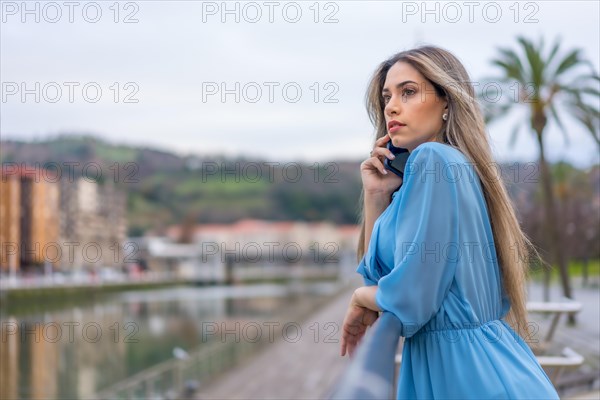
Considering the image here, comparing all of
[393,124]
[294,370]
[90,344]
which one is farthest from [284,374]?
[90,344]

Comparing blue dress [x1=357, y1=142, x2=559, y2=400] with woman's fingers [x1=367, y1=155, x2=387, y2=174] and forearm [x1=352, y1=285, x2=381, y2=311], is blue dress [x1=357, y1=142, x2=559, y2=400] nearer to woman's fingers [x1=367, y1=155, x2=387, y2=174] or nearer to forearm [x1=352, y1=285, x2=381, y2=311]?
forearm [x1=352, y1=285, x2=381, y2=311]

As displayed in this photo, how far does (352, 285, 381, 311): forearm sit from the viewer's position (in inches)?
58.7

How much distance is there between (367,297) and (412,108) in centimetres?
37

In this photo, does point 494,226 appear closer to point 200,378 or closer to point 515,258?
point 515,258

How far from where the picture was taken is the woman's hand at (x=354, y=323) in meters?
1.54

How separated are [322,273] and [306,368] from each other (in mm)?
120153

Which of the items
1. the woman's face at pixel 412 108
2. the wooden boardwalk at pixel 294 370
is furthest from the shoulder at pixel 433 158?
the wooden boardwalk at pixel 294 370

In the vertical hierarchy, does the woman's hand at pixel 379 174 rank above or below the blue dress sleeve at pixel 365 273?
above

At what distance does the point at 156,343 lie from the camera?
43844 mm

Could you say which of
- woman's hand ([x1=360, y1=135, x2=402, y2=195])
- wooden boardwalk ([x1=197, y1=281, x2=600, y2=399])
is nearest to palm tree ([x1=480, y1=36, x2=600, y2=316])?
wooden boardwalk ([x1=197, y1=281, x2=600, y2=399])

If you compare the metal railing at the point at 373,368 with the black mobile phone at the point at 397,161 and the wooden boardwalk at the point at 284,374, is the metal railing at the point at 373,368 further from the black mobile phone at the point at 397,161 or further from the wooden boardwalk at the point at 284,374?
the wooden boardwalk at the point at 284,374

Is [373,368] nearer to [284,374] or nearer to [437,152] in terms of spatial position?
[437,152]

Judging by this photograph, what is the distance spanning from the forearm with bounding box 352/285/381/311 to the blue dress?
0.03 meters

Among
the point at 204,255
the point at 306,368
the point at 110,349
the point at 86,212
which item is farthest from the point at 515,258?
the point at 204,255
